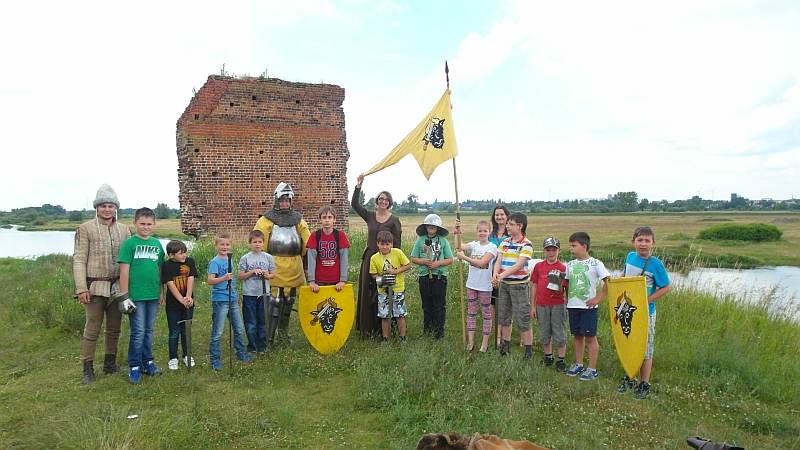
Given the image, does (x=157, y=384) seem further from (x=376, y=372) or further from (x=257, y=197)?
(x=257, y=197)

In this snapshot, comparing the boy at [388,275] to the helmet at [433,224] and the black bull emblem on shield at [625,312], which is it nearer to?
the helmet at [433,224]

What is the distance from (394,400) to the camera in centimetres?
418

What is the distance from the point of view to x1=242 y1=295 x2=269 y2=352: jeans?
5.52 meters

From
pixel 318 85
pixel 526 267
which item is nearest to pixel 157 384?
pixel 526 267

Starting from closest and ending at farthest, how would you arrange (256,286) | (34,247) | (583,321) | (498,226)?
(583,321) < (256,286) < (498,226) < (34,247)

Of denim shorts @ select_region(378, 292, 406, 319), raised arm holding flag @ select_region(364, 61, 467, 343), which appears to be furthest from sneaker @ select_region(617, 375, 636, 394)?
denim shorts @ select_region(378, 292, 406, 319)

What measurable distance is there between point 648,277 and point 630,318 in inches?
16.2

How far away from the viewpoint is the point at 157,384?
470cm

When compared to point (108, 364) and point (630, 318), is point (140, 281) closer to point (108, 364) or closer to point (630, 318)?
point (108, 364)

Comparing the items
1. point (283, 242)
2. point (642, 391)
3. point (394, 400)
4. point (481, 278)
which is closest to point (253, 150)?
point (283, 242)

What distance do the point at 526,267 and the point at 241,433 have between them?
10.6 ft

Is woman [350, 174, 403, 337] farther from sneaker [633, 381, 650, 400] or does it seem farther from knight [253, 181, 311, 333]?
sneaker [633, 381, 650, 400]

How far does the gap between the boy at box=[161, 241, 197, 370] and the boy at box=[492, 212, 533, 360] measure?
3.20 metres

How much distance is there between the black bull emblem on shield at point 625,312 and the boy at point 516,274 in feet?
3.15
